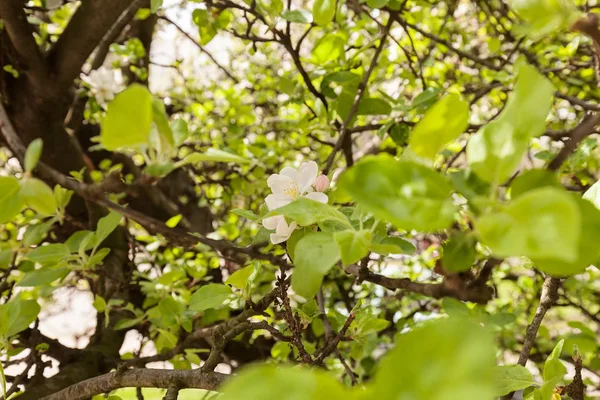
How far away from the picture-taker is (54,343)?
107cm

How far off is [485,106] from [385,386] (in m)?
→ 2.60

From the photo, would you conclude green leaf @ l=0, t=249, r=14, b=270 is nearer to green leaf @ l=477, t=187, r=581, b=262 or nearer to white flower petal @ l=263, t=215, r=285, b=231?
white flower petal @ l=263, t=215, r=285, b=231

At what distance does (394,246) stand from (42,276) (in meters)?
0.60

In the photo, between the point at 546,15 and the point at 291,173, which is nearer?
the point at 546,15

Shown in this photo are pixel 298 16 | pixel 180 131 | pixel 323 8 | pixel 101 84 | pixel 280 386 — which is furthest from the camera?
pixel 101 84

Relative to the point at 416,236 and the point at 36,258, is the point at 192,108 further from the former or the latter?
the point at 36,258

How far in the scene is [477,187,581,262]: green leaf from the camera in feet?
0.81

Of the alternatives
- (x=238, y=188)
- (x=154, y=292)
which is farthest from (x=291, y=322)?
(x=238, y=188)

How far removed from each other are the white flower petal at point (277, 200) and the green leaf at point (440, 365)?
1.04 ft

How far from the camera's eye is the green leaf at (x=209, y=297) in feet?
2.05

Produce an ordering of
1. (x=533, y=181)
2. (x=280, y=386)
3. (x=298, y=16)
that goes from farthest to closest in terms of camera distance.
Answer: (x=298, y=16) → (x=533, y=181) → (x=280, y=386)

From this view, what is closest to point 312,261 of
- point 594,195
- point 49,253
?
point 594,195

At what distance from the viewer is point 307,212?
1.28 ft

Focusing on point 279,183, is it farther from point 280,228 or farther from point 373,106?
→ point 373,106
